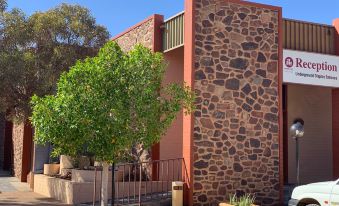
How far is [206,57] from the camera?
13.3 meters

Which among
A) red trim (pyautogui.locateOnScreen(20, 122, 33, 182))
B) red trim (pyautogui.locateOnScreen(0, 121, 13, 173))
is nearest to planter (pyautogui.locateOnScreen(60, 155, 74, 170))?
red trim (pyautogui.locateOnScreen(20, 122, 33, 182))

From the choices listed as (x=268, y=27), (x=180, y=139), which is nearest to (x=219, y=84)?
(x=268, y=27)

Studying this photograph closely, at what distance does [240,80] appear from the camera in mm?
13703

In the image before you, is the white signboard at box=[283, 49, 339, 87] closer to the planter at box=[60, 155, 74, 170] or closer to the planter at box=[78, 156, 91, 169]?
the planter at box=[78, 156, 91, 169]

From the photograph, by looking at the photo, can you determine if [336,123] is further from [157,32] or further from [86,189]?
[86,189]

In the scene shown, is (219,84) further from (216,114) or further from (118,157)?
(118,157)

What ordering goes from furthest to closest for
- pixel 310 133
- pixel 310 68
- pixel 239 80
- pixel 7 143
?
1. pixel 7 143
2. pixel 310 133
3. pixel 310 68
4. pixel 239 80

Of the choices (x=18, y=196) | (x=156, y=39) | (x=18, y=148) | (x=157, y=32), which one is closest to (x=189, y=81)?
(x=156, y=39)

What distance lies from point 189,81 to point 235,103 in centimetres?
157

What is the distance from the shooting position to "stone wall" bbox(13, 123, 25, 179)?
2084cm

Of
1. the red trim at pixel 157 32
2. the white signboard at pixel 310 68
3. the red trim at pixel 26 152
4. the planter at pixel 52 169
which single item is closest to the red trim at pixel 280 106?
the white signboard at pixel 310 68

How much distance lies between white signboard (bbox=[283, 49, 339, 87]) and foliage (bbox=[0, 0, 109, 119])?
7.16 metres

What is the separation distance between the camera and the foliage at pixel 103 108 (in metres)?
9.54

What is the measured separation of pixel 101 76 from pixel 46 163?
10196mm
